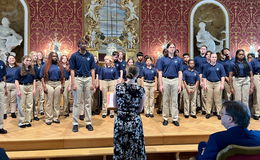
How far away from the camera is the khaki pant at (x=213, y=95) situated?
5.58m

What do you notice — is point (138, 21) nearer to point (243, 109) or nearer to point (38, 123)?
point (38, 123)

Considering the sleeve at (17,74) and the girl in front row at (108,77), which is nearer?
the sleeve at (17,74)

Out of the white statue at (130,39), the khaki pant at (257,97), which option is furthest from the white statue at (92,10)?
the khaki pant at (257,97)

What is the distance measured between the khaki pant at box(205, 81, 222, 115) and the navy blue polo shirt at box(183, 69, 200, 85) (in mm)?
343

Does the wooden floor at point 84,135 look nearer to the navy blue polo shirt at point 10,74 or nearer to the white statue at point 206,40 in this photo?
the navy blue polo shirt at point 10,74

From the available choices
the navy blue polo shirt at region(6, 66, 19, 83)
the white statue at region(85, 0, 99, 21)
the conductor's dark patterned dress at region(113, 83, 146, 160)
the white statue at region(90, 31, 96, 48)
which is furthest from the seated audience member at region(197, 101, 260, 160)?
the white statue at region(85, 0, 99, 21)

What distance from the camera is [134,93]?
2797mm

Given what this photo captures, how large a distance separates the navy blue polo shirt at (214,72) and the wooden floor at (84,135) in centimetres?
Result: 115

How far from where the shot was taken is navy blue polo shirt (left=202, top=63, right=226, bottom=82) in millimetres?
5457

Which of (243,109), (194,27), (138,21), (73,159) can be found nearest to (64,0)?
(138,21)

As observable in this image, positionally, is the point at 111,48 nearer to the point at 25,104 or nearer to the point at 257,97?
the point at 25,104

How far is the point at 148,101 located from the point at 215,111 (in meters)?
1.73

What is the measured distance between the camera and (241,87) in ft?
17.6

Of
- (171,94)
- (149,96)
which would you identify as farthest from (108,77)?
(171,94)
